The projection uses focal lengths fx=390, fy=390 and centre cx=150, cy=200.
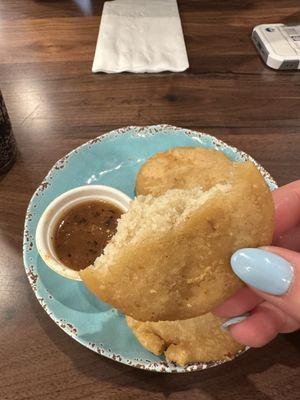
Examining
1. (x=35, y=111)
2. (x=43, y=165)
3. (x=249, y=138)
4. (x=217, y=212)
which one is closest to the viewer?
(x=217, y=212)

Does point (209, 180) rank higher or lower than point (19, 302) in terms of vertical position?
higher

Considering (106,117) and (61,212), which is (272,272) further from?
(106,117)

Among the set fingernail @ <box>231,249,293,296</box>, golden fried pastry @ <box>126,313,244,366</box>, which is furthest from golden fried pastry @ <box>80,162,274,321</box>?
golden fried pastry @ <box>126,313,244,366</box>

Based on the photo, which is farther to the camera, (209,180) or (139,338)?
(209,180)

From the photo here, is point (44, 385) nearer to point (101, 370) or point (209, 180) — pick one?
point (101, 370)

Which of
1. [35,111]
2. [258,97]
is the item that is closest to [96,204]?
[35,111]

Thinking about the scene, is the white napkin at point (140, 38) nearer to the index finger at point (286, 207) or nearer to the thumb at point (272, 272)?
the index finger at point (286, 207)
